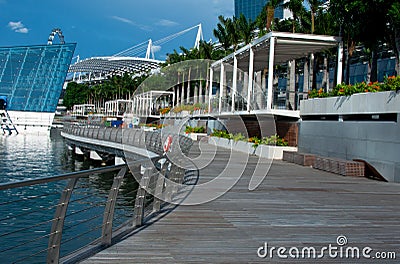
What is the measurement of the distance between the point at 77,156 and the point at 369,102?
2634cm

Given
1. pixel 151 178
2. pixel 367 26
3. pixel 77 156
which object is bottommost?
pixel 77 156

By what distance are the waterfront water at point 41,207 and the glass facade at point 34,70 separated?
1779 inches

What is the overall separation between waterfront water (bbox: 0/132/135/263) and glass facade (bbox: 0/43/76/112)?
148 ft

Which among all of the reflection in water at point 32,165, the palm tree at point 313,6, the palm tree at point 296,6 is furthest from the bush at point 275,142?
the palm tree at point 296,6

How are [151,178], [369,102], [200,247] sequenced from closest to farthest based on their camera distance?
[200,247]
[151,178]
[369,102]

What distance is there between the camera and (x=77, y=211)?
5410mm

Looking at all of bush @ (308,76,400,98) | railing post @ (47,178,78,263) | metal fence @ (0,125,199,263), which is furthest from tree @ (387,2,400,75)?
railing post @ (47,178,78,263)

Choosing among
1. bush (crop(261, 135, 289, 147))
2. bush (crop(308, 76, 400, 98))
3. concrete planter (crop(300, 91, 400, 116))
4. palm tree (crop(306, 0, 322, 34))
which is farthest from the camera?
palm tree (crop(306, 0, 322, 34))

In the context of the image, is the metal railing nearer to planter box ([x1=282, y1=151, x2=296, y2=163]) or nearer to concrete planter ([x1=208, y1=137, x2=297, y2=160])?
planter box ([x1=282, y1=151, x2=296, y2=163])

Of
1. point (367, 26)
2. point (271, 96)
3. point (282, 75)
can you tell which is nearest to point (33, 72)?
point (282, 75)

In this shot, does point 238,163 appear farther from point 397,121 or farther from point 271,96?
point 397,121

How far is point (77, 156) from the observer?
36.4 metres

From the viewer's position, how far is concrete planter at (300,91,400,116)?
13.6 meters

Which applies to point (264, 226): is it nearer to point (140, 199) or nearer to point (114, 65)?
point (140, 199)
